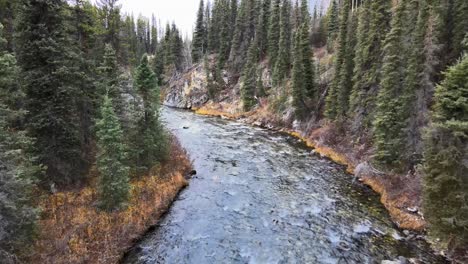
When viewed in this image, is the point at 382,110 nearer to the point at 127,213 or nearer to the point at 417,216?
the point at 417,216

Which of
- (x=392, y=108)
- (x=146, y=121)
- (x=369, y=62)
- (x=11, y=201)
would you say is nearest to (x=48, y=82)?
(x=146, y=121)

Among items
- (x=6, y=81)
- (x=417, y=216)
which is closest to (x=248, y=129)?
(x=417, y=216)

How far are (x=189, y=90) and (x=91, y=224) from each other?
58.7m

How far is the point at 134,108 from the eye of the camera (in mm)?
18938

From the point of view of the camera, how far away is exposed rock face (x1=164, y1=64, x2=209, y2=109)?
6681cm

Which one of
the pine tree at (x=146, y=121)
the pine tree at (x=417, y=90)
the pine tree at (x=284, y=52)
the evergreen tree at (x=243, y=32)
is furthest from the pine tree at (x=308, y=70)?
the evergreen tree at (x=243, y=32)

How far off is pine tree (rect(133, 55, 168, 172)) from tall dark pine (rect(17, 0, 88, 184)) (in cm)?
419

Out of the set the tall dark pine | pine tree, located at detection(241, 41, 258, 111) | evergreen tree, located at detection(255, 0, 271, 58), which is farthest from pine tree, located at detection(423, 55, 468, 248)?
evergreen tree, located at detection(255, 0, 271, 58)

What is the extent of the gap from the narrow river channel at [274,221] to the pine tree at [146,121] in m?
3.41

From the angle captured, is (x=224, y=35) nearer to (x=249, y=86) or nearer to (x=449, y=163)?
(x=249, y=86)

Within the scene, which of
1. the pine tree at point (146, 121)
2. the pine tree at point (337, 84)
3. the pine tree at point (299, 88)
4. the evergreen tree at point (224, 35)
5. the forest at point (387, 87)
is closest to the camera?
the forest at point (387, 87)

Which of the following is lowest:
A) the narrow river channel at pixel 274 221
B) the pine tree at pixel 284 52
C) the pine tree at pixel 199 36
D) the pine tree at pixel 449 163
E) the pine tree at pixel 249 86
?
the narrow river channel at pixel 274 221

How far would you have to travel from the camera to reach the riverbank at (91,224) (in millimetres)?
11414

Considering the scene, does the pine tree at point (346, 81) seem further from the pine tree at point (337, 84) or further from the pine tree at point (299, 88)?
the pine tree at point (299, 88)
